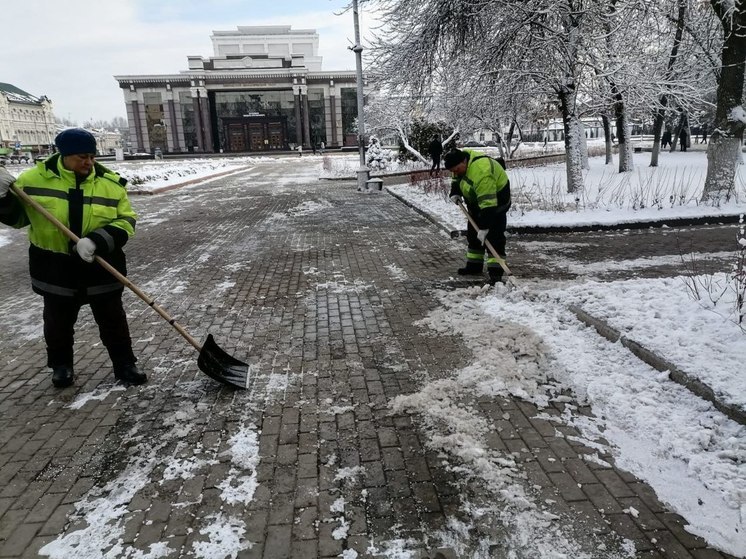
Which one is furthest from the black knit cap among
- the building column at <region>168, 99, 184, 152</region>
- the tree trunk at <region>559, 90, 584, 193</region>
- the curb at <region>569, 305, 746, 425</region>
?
the building column at <region>168, 99, 184, 152</region>

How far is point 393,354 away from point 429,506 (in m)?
1.96

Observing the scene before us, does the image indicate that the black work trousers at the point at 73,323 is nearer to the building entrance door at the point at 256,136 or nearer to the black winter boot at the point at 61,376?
the black winter boot at the point at 61,376

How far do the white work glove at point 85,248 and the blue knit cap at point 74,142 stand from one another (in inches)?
25.0

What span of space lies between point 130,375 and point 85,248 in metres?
1.15

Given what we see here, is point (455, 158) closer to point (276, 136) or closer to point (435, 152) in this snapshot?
point (435, 152)

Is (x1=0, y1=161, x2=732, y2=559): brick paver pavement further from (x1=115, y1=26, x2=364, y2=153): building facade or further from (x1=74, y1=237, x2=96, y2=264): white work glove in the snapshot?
(x1=115, y1=26, x2=364, y2=153): building facade

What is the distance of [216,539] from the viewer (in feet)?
7.87

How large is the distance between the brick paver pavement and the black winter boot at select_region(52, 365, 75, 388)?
131 millimetres

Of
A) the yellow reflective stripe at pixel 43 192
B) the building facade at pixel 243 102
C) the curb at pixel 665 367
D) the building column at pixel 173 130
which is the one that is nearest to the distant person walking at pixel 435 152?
the curb at pixel 665 367

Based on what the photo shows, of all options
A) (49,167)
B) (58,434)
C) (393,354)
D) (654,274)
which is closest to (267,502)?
(58,434)

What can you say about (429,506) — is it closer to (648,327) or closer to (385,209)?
(648,327)

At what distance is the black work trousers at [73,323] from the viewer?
3.75 meters

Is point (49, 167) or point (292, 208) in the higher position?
point (49, 167)

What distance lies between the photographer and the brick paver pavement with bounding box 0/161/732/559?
2.41 metres
